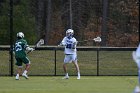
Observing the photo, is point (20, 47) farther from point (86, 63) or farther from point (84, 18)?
point (84, 18)

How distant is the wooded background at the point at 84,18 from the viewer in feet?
134

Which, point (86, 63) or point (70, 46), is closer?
point (70, 46)

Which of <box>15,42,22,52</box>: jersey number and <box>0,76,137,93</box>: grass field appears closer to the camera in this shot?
<box>0,76,137,93</box>: grass field

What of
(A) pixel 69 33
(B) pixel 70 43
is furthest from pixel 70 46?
(A) pixel 69 33

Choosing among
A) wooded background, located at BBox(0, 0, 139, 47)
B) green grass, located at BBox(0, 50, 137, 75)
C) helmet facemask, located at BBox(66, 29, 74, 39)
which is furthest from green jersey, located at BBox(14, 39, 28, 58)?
wooded background, located at BBox(0, 0, 139, 47)

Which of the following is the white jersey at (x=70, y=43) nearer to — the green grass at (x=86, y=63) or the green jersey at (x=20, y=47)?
the green jersey at (x=20, y=47)

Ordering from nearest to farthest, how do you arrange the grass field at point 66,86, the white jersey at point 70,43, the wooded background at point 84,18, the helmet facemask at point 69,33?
1. the grass field at point 66,86
2. the helmet facemask at point 69,33
3. the white jersey at point 70,43
4. the wooded background at point 84,18

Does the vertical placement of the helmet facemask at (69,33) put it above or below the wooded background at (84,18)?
below

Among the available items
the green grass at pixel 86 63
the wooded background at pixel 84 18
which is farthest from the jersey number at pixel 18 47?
the wooded background at pixel 84 18

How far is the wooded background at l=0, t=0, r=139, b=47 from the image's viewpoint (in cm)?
4097

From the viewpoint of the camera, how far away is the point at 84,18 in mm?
45562

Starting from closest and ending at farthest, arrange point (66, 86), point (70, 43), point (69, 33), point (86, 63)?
1. point (66, 86)
2. point (69, 33)
3. point (70, 43)
4. point (86, 63)

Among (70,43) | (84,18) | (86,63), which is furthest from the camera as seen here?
(84,18)

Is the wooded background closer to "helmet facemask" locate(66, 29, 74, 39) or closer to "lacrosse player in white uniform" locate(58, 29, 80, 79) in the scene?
"lacrosse player in white uniform" locate(58, 29, 80, 79)
